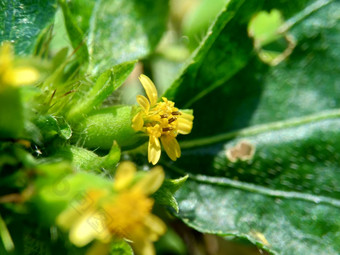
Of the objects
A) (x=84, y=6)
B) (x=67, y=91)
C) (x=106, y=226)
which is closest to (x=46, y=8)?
(x=84, y=6)

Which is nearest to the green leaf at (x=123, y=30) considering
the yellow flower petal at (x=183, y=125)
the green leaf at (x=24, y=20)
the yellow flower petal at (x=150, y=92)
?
the green leaf at (x=24, y=20)

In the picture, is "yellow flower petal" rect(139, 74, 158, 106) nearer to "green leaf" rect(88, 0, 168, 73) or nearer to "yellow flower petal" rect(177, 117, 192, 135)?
"yellow flower petal" rect(177, 117, 192, 135)

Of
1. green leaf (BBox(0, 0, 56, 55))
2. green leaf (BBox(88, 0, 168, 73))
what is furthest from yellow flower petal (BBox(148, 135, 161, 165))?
green leaf (BBox(0, 0, 56, 55))

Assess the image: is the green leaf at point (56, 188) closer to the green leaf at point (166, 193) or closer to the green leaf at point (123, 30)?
the green leaf at point (166, 193)

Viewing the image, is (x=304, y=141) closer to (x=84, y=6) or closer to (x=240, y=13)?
(x=240, y=13)

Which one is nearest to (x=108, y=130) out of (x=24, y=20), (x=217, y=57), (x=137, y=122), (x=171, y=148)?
(x=137, y=122)
